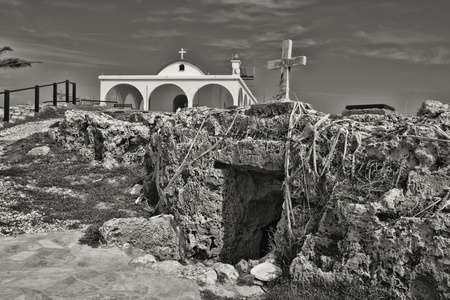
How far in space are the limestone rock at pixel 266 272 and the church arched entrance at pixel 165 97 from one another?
2704cm

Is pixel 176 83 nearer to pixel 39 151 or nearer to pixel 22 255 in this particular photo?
pixel 39 151

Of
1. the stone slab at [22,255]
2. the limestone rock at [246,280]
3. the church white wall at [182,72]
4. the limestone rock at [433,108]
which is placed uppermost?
the church white wall at [182,72]

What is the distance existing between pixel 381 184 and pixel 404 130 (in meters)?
0.83

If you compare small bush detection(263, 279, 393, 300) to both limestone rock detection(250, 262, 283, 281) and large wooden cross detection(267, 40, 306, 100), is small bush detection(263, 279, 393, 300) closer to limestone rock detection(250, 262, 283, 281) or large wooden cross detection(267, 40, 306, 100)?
limestone rock detection(250, 262, 283, 281)

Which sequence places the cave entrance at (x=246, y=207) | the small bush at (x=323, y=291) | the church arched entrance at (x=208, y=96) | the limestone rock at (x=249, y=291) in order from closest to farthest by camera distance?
the small bush at (x=323, y=291) < the limestone rock at (x=249, y=291) < the cave entrance at (x=246, y=207) < the church arched entrance at (x=208, y=96)

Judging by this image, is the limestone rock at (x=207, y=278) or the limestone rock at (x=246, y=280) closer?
the limestone rock at (x=207, y=278)

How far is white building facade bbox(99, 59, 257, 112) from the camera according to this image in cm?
2900

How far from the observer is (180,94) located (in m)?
32.1

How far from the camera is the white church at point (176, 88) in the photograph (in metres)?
29.0

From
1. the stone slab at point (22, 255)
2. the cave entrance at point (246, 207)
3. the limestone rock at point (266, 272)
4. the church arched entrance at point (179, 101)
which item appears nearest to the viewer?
the limestone rock at point (266, 272)

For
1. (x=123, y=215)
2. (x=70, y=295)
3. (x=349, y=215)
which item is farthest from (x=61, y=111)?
(x=349, y=215)

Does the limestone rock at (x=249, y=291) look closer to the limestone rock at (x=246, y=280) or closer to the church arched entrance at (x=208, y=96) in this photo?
the limestone rock at (x=246, y=280)

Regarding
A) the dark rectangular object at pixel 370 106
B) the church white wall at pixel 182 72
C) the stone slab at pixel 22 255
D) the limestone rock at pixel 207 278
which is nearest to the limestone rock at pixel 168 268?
the limestone rock at pixel 207 278

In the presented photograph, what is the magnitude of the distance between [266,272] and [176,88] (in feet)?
90.2
